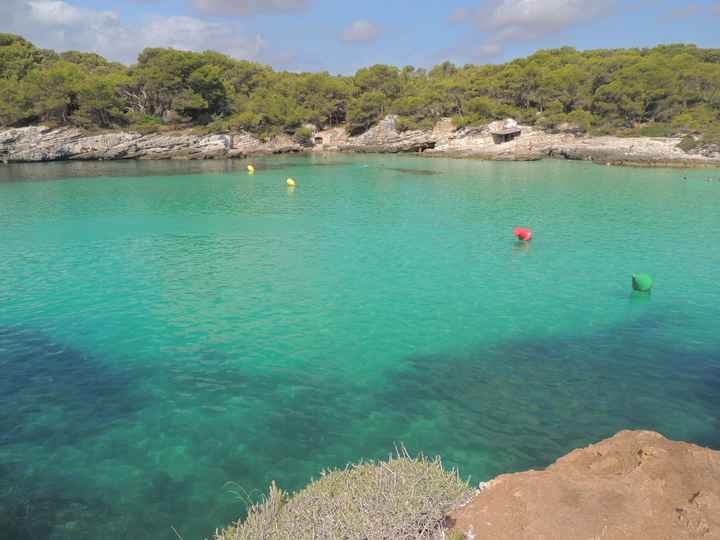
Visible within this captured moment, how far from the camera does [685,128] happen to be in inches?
2621

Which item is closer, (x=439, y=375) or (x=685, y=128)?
(x=439, y=375)

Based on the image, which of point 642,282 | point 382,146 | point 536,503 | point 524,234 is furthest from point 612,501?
point 382,146

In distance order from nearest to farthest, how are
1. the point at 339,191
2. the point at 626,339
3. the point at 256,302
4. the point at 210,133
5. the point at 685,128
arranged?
the point at 626,339 → the point at 256,302 → the point at 339,191 → the point at 685,128 → the point at 210,133

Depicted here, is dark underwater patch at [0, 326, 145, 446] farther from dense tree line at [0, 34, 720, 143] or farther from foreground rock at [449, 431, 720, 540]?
dense tree line at [0, 34, 720, 143]

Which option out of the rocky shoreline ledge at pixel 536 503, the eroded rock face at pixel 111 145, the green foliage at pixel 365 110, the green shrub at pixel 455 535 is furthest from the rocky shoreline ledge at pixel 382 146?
the green shrub at pixel 455 535

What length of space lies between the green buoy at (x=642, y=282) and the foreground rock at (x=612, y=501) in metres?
11.4

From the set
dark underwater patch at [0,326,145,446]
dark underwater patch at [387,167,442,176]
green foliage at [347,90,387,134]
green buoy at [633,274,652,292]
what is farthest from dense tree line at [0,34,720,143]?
dark underwater patch at [0,326,145,446]

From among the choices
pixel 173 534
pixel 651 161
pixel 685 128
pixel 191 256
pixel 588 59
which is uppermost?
pixel 588 59

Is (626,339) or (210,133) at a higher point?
(210,133)

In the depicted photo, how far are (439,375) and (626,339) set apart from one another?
17.6 feet

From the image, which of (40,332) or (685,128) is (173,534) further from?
(685,128)

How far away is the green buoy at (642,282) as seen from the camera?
15266 mm

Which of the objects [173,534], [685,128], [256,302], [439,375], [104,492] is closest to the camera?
[173,534]

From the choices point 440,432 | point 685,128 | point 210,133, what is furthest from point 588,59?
point 440,432
